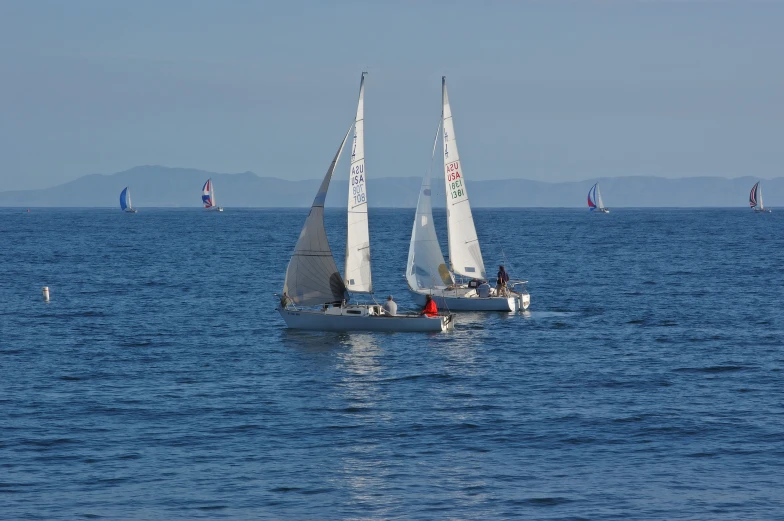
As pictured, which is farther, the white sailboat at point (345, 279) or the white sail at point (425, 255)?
the white sail at point (425, 255)

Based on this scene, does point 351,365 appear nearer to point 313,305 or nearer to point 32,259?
point 313,305

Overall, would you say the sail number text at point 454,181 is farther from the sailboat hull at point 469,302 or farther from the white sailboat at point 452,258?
the sailboat hull at point 469,302

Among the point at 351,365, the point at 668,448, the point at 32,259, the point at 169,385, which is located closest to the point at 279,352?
the point at 351,365

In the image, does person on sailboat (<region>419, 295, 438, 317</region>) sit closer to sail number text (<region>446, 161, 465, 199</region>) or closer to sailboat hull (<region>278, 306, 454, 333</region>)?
sailboat hull (<region>278, 306, 454, 333</region>)

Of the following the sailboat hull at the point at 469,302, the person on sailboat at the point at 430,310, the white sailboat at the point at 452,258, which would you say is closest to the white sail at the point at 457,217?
the white sailboat at the point at 452,258

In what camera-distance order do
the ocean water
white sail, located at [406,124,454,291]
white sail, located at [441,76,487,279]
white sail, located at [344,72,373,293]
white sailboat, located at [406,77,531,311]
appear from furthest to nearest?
white sail, located at [441,76,487,279] < white sail, located at [406,124,454,291] < white sailboat, located at [406,77,531,311] < white sail, located at [344,72,373,293] < the ocean water

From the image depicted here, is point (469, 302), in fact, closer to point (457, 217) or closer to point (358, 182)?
point (457, 217)

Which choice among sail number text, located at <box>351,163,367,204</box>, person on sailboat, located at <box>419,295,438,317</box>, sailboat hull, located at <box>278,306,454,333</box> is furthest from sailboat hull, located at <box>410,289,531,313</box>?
sail number text, located at <box>351,163,367,204</box>

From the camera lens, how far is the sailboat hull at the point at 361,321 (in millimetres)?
51094

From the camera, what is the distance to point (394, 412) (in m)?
35.3

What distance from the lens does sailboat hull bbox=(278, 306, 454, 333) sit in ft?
168

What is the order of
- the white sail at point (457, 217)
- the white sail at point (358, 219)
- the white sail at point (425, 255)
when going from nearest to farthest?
the white sail at point (358, 219) → the white sail at point (425, 255) → the white sail at point (457, 217)

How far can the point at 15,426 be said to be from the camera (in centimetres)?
3319

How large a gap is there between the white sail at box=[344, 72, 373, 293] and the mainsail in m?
0.77
